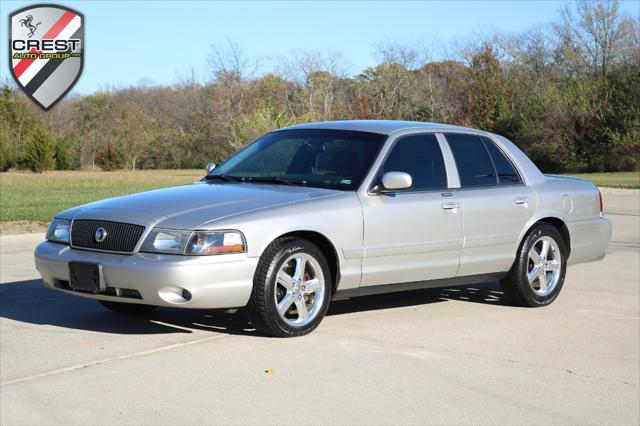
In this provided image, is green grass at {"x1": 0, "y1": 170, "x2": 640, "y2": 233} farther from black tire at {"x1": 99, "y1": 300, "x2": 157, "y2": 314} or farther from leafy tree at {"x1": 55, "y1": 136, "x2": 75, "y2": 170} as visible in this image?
leafy tree at {"x1": 55, "y1": 136, "x2": 75, "y2": 170}

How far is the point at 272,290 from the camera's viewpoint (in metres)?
6.73

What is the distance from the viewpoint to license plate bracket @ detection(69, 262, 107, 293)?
668cm

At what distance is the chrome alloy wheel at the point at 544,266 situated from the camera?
28.6 ft

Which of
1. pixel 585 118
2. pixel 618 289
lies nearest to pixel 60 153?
pixel 585 118

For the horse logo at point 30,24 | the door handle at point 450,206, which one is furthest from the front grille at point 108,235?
the horse logo at point 30,24

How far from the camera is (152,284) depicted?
6.46 m

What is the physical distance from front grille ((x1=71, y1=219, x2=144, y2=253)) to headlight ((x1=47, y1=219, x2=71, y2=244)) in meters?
0.12

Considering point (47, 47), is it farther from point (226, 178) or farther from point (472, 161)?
point (472, 161)

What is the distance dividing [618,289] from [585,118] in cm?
4405

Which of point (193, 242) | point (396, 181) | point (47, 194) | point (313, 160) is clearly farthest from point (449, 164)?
point (47, 194)

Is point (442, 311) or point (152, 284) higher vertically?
point (152, 284)

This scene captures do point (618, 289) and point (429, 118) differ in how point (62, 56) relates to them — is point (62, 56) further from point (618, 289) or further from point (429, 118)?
point (429, 118)

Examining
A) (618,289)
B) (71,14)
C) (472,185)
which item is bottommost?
(618,289)

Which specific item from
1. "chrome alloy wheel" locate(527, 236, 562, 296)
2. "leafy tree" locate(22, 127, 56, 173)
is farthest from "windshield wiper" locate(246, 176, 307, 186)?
"leafy tree" locate(22, 127, 56, 173)
